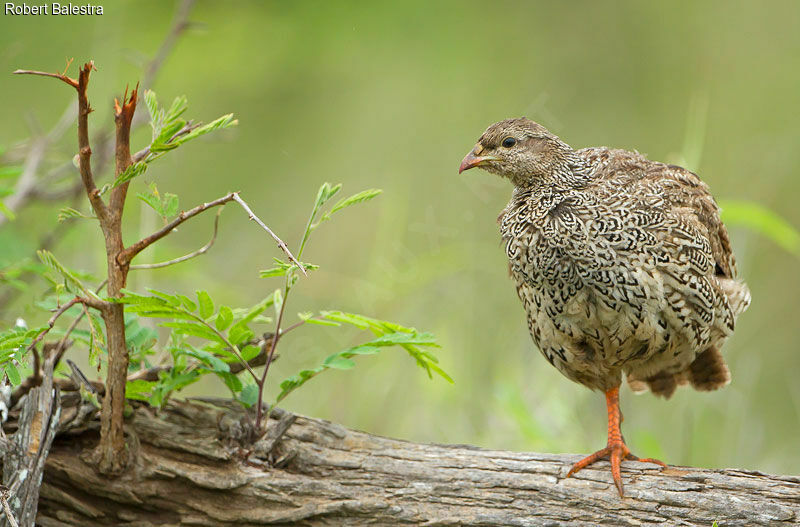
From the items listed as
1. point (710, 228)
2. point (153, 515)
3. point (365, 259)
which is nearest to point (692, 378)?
point (710, 228)

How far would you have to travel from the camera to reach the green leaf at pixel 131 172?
286cm

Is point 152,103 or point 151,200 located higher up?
point 152,103

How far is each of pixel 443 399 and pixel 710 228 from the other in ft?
6.64

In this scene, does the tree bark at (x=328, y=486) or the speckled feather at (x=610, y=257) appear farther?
the speckled feather at (x=610, y=257)

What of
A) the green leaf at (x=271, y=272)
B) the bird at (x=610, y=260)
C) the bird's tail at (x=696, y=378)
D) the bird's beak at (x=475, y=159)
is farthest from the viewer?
the bird's tail at (x=696, y=378)

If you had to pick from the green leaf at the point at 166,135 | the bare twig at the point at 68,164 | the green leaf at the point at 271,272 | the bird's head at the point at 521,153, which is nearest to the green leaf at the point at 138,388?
the green leaf at the point at 271,272

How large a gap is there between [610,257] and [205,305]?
1470 millimetres

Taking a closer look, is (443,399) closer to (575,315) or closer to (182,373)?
(575,315)

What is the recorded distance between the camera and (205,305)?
3.17 m

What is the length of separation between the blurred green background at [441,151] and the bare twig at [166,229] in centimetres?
190

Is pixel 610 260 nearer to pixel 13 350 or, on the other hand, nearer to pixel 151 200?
pixel 151 200

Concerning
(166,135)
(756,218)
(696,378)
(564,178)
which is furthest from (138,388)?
(756,218)

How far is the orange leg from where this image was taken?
3480 mm

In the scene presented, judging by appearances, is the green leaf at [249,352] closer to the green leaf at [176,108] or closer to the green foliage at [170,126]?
the green foliage at [170,126]
